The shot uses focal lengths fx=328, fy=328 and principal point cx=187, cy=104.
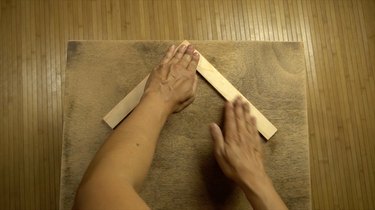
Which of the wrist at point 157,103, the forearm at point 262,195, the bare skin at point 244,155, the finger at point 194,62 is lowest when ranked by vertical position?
the forearm at point 262,195

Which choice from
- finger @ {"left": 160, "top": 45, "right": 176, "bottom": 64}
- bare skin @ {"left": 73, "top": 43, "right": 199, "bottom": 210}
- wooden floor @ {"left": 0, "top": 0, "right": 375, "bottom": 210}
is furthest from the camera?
wooden floor @ {"left": 0, "top": 0, "right": 375, "bottom": 210}

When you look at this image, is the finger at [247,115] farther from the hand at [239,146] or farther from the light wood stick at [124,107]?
the light wood stick at [124,107]

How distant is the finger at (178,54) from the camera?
86cm

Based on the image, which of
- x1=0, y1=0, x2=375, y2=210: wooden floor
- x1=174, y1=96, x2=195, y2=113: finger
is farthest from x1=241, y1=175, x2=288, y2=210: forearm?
→ x1=0, y1=0, x2=375, y2=210: wooden floor

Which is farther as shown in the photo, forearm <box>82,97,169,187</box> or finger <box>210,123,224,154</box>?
finger <box>210,123,224,154</box>

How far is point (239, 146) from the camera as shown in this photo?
0.82 m

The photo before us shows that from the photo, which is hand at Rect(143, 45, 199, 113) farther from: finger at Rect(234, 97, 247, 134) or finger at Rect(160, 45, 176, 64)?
finger at Rect(234, 97, 247, 134)

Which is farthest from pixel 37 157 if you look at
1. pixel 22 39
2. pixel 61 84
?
pixel 22 39

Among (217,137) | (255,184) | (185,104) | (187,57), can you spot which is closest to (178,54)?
(187,57)

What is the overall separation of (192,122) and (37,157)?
61 centimetres

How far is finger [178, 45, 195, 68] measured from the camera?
86cm

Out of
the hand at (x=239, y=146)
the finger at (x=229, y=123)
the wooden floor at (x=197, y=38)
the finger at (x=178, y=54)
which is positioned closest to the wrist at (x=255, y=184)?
the hand at (x=239, y=146)

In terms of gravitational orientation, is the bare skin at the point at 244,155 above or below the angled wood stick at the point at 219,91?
below

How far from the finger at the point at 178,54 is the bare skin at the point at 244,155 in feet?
0.57
